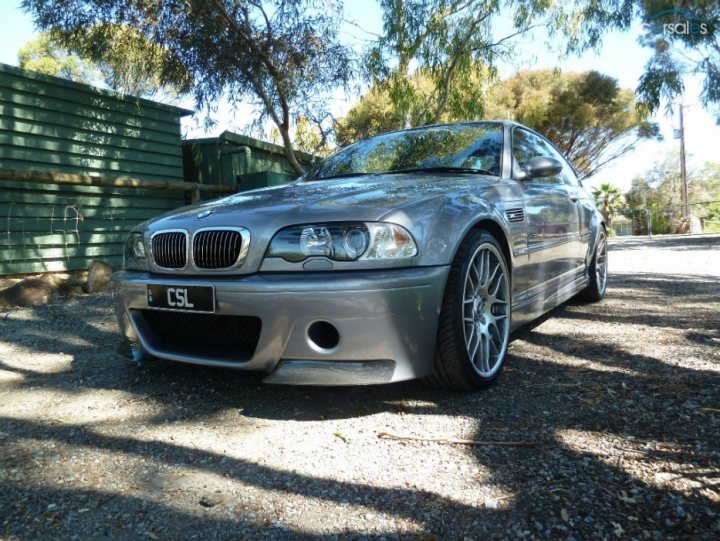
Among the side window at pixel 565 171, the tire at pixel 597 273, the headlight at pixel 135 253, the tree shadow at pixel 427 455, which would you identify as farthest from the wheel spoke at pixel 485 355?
the tire at pixel 597 273

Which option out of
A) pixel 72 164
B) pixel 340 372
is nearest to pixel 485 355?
pixel 340 372

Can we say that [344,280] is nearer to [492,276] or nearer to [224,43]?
[492,276]

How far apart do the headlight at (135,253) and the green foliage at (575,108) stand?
69.8 feet

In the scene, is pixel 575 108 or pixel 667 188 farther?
pixel 667 188

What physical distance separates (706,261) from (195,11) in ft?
29.0

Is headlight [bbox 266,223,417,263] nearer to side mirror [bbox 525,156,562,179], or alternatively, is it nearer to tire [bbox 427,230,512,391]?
tire [bbox 427,230,512,391]

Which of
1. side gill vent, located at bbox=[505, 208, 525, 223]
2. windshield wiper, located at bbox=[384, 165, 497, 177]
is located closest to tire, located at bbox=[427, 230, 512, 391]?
side gill vent, located at bbox=[505, 208, 525, 223]

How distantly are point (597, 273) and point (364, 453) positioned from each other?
3.77 m

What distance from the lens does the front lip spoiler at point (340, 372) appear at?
216cm

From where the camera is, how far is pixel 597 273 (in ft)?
16.3

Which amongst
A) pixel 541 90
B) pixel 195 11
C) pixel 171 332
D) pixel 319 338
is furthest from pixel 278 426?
pixel 541 90

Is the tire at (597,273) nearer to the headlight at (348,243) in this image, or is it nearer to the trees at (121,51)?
the headlight at (348,243)

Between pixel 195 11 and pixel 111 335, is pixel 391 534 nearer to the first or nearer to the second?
pixel 111 335

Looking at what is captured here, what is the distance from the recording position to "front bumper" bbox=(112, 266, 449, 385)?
211 cm
